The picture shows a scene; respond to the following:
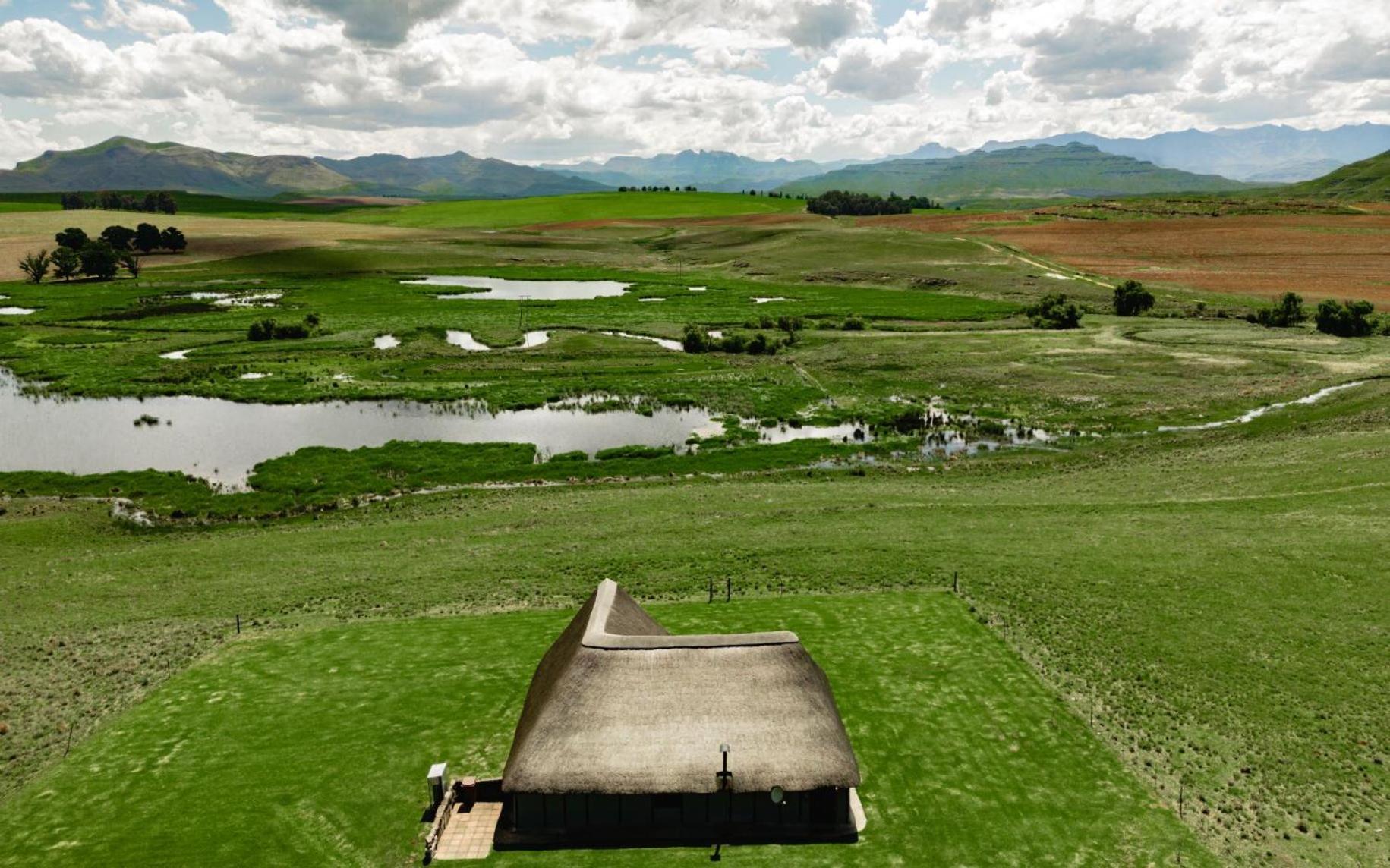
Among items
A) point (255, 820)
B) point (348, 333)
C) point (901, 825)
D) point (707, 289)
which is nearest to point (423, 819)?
point (255, 820)

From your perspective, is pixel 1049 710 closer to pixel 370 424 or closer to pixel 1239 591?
pixel 1239 591

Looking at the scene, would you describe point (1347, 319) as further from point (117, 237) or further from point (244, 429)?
point (117, 237)

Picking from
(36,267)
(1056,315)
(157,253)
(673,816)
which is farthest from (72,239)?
(673,816)

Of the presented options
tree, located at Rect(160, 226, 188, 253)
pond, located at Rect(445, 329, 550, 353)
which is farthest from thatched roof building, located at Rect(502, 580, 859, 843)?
tree, located at Rect(160, 226, 188, 253)

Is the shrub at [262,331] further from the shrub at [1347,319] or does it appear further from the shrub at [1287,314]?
the shrub at [1347,319]

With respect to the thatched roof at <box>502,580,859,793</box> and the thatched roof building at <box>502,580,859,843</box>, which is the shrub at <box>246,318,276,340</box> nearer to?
the thatched roof at <box>502,580,859,793</box>

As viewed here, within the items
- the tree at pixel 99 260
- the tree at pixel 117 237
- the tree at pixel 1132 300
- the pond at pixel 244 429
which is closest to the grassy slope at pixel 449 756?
the pond at pixel 244 429
